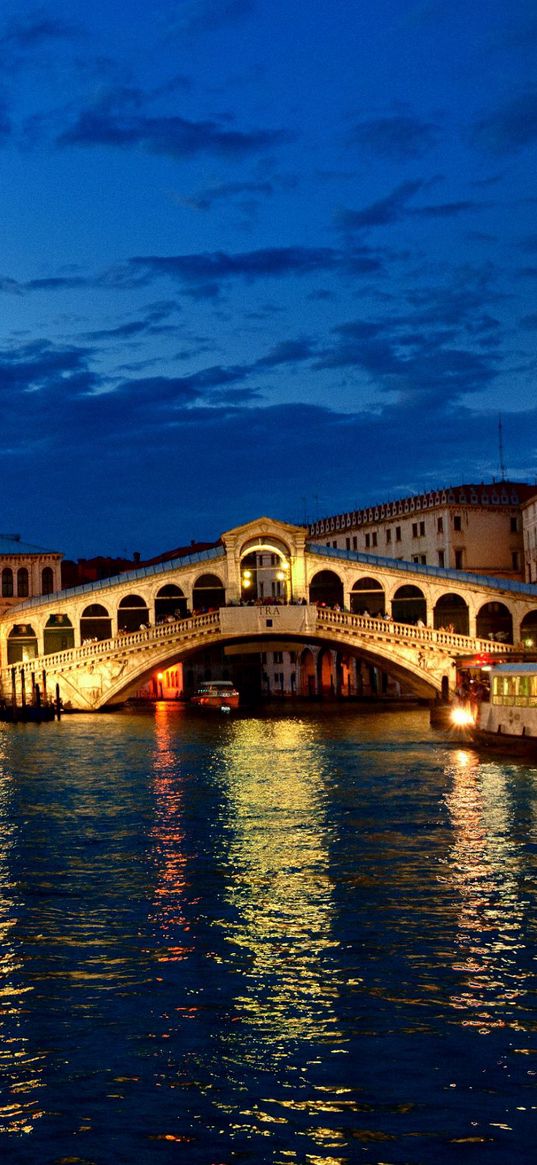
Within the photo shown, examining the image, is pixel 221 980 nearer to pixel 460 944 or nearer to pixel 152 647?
pixel 460 944

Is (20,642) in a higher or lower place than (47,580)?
lower

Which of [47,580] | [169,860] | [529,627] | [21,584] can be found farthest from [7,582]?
[169,860]

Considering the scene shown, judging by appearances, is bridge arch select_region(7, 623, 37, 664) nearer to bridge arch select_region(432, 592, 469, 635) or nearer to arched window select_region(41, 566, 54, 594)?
arched window select_region(41, 566, 54, 594)

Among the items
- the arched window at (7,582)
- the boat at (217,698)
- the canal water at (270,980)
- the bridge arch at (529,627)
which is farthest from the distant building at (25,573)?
the canal water at (270,980)

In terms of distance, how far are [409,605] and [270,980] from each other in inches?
2101

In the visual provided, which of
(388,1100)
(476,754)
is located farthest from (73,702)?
(388,1100)

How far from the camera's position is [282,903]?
59.5ft

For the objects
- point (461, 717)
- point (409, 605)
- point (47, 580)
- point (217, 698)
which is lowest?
point (461, 717)

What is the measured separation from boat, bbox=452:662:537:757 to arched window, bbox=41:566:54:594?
3941 cm

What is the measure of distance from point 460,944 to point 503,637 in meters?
48.7

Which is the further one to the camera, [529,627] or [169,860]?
[529,627]

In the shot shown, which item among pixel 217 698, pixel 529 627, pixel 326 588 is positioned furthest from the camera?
pixel 326 588

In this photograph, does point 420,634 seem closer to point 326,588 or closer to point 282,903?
point 326,588

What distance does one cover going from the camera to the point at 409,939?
52.4 feet
